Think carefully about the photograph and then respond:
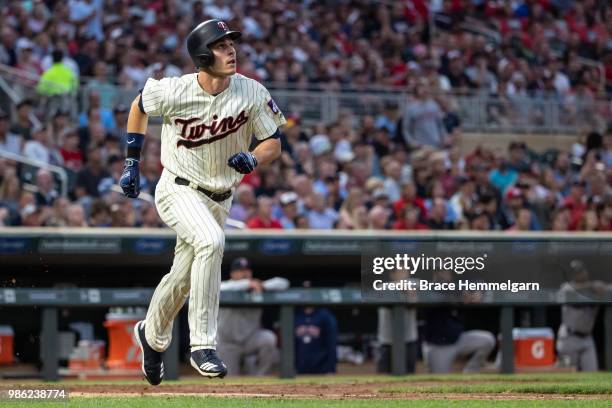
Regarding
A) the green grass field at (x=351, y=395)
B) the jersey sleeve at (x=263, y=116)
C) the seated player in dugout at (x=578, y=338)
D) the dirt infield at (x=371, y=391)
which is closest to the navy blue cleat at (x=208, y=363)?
the green grass field at (x=351, y=395)

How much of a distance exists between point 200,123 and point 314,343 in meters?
5.07

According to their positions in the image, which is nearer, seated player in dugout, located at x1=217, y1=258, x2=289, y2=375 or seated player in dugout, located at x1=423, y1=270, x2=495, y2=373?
seated player in dugout, located at x1=217, y1=258, x2=289, y2=375

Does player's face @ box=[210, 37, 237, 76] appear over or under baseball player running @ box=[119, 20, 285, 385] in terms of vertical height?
over

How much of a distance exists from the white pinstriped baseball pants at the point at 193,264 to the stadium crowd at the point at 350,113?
4660 mm

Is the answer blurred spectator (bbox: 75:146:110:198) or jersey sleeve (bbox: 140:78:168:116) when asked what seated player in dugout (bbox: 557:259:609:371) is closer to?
blurred spectator (bbox: 75:146:110:198)

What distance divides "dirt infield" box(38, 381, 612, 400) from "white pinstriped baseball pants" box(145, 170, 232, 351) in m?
A: 0.71

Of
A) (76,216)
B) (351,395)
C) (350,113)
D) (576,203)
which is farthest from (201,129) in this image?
(350,113)

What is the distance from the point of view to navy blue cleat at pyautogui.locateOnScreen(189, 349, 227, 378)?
21.6 feet

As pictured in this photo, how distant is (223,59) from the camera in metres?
6.82

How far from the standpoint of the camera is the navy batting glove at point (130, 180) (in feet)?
22.8

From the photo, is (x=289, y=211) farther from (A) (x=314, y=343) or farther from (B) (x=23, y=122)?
(B) (x=23, y=122)

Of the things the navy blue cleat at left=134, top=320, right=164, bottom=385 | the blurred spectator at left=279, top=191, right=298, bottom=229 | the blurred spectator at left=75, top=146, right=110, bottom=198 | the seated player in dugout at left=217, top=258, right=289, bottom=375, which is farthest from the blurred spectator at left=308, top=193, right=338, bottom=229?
the navy blue cleat at left=134, top=320, right=164, bottom=385

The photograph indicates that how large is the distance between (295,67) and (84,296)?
250 inches

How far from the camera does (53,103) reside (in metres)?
14.3
